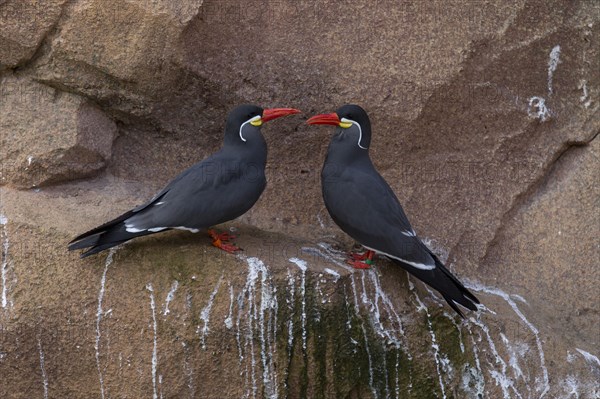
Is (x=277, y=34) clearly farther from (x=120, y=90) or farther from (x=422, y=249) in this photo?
(x=422, y=249)

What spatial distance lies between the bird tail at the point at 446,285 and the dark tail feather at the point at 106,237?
1.65 metres

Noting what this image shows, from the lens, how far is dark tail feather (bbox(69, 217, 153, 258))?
5.16 m

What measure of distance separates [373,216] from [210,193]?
100 centimetres

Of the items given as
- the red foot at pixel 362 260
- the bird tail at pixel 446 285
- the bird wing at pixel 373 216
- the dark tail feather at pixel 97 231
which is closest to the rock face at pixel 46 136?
the dark tail feather at pixel 97 231

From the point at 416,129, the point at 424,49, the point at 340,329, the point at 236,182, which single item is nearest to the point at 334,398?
the point at 340,329

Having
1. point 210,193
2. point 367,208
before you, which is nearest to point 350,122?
point 367,208

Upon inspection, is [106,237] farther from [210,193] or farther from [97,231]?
[210,193]

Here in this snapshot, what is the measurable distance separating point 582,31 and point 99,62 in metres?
3.47

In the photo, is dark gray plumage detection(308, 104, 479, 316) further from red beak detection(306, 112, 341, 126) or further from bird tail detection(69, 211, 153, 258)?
bird tail detection(69, 211, 153, 258)

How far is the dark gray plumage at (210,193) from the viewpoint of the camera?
205 inches

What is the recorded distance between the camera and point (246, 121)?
5703 millimetres

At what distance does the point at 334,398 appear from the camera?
5340 millimetres

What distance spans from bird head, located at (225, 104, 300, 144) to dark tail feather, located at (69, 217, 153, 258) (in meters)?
0.91

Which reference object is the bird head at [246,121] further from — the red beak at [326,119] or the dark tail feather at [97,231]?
the dark tail feather at [97,231]
